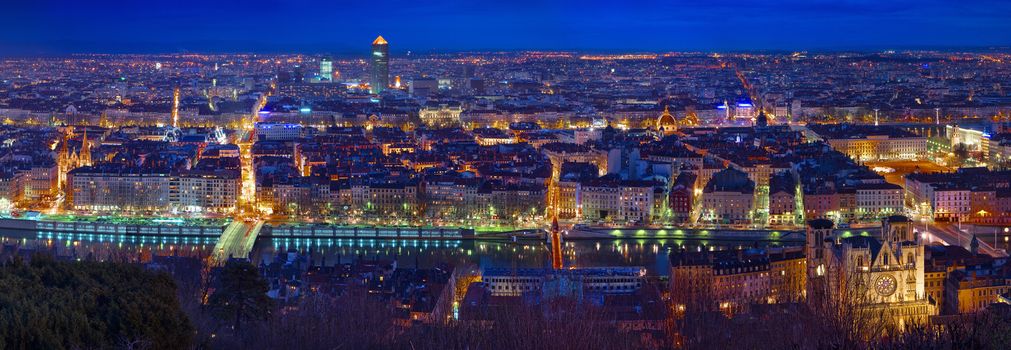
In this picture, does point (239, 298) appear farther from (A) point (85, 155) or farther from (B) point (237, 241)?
(A) point (85, 155)

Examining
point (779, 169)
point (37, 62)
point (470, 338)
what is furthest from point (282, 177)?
point (37, 62)

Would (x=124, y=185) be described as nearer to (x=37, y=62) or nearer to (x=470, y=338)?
(x=470, y=338)

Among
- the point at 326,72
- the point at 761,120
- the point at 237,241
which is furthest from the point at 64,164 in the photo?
the point at 326,72

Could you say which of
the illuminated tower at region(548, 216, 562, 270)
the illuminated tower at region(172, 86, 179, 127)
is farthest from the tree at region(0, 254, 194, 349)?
the illuminated tower at region(172, 86, 179, 127)

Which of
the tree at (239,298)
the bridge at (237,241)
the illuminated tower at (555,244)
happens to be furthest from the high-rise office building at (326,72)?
the tree at (239,298)

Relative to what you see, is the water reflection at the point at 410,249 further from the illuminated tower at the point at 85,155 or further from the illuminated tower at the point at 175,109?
the illuminated tower at the point at 175,109
